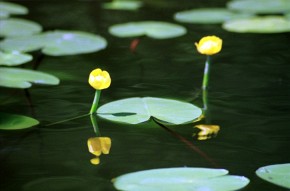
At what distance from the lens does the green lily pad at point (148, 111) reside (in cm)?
118

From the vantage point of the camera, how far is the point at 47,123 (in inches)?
47.6

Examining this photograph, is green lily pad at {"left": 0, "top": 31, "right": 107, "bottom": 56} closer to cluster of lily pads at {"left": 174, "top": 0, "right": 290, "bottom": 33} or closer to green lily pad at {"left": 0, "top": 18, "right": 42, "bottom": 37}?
green lily pad at {"left": 0, "top": 18, "right": 42, "bottom": 37}

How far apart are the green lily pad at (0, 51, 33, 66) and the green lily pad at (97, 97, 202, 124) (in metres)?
0.39

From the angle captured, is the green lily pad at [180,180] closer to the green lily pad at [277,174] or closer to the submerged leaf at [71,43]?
the green lily pad at [277,174]

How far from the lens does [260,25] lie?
1865mm

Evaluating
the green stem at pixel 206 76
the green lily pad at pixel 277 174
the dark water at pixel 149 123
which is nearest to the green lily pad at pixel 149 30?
the dark water at pixel 149 123

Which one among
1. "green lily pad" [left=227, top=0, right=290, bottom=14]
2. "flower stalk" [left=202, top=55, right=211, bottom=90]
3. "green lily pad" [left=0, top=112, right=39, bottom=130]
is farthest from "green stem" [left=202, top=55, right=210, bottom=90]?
"green lily pad" [left=227, top=0, right=290, bottom=14]

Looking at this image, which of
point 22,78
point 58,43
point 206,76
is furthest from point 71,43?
point 206,76

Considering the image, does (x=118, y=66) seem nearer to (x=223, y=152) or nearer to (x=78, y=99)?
(x=78, y=99)

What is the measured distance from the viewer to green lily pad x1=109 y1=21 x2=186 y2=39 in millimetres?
1814

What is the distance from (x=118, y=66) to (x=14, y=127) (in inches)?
17.4

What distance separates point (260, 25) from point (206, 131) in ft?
2.58

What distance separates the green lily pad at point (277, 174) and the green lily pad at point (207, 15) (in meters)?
1.03

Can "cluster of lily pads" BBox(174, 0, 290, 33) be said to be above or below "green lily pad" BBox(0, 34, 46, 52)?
above
